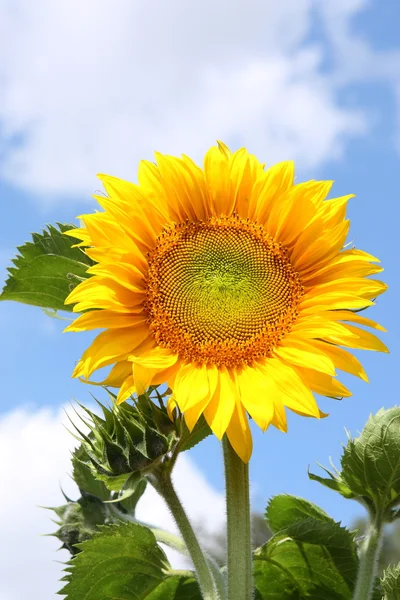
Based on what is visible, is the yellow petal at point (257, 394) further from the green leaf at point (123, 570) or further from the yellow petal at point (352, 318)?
the green leaf at point (123, 570)

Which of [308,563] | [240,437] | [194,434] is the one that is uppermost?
[194,434]

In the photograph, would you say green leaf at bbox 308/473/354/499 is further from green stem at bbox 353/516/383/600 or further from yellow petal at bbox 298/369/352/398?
yellow petal at bbox 298/369/352/398

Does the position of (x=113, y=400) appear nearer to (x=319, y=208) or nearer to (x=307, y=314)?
(x=307, y=314)

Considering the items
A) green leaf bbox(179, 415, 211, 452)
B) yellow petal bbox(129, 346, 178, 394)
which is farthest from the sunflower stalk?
yellow petal bbox(129, 346, 178, 394)

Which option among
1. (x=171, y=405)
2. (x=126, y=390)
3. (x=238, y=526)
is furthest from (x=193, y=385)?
(x=238, y=526)

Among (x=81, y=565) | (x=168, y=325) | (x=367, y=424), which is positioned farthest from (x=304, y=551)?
(x=168, y=325)

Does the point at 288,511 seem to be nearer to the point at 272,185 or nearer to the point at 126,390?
the point at 126,390
